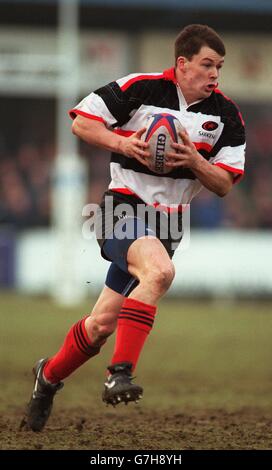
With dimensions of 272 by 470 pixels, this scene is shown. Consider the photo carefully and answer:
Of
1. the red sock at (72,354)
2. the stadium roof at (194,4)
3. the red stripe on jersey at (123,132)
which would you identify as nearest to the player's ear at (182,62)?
the red stripe on jersey at (123,132)

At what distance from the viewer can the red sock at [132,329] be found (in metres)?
5.94

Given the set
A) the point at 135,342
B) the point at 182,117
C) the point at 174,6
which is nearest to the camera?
the point at 135,342

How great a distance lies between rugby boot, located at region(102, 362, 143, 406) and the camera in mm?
5699

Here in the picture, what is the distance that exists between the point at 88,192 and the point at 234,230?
3.26 metres

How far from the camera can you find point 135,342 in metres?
5.95

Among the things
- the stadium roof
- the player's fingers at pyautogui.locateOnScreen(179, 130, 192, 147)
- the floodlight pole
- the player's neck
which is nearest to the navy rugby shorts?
the player's fingers at pyautogui.locateOnScreen(179, 130, 192, 147)

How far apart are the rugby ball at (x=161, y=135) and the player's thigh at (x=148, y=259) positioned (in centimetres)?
48

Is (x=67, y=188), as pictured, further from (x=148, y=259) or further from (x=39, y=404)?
(x=148, y=259)

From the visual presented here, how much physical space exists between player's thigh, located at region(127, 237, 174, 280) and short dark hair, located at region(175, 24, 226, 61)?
1.17 m

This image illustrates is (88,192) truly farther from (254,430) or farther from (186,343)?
(254,430)

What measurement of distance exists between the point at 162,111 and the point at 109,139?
44 centimetres

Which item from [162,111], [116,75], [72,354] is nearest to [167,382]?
[72,354]
